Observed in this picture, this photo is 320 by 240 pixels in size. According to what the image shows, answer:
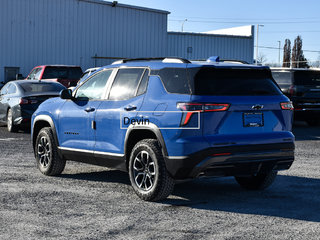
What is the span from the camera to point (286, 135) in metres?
7.43

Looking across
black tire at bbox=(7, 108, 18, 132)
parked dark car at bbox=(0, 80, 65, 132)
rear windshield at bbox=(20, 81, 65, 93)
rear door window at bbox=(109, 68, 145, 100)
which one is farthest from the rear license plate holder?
black tire at bbox=(7, 108, 18, 132)

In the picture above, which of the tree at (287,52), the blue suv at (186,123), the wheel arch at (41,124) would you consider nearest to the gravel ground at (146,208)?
the blue suv at (186,123)

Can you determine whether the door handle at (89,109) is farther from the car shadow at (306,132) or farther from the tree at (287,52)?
the tree at (287,52)

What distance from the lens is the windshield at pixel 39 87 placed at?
16.6 m

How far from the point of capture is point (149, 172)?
732 centimetres

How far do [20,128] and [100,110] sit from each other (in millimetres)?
9840

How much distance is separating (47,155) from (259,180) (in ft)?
10.7

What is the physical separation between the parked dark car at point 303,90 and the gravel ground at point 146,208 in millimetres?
9764

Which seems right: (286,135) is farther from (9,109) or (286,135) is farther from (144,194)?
(9,109)

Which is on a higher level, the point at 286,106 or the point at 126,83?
the point at 126,83

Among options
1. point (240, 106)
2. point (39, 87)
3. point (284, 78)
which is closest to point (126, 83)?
point (240, 106)

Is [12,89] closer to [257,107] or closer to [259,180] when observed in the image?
[259,180]

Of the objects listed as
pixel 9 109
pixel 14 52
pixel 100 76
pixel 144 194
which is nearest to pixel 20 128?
pixel 9 109

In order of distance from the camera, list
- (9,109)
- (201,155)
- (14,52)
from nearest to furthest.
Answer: (201,155) → (9,109) → (14,52)
